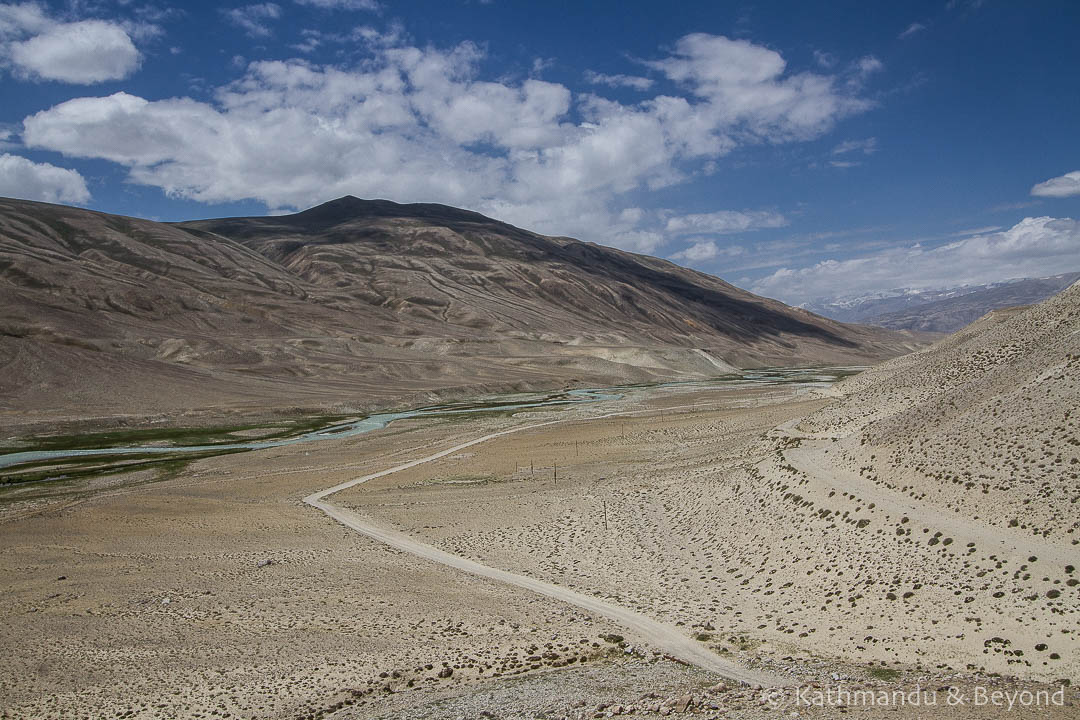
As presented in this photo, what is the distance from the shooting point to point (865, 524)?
2170 centimetres

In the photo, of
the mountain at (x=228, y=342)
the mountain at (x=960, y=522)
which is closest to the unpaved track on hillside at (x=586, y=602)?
the mountain at (x=960, y=522)

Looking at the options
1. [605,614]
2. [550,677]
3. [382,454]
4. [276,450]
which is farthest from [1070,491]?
[276,450]

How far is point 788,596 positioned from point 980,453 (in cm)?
829

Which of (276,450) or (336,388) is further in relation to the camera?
(336,388)

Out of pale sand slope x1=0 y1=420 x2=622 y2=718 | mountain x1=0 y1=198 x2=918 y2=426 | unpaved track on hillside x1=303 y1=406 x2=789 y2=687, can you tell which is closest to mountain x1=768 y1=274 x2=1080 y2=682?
unpaved track on hillside x1=303 y1=406 x2=789 y2=687

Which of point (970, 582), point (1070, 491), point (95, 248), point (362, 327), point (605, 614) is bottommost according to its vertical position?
point (605, 614)

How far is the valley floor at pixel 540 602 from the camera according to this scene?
14391mm

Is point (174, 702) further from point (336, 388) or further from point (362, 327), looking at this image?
point (362, 327)

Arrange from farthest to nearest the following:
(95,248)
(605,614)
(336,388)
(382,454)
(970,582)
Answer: (95,248) < (336,388) < (382,454) < (605,614) < (970,582)

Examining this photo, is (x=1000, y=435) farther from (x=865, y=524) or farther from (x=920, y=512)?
(x=865, y=524)

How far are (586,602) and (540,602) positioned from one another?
138 cm

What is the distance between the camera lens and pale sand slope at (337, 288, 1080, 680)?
51.8ft

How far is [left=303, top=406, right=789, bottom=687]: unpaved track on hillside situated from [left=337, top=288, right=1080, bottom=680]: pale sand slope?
728mm

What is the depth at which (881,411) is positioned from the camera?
34.7 m
